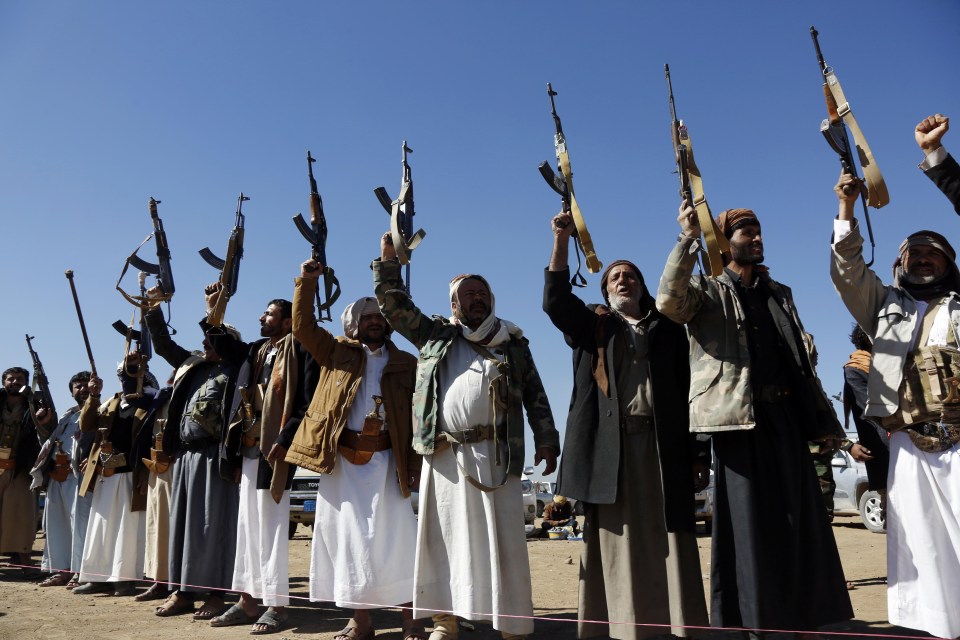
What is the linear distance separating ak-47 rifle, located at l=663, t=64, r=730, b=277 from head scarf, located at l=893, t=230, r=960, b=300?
941 millimetres

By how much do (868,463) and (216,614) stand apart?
4.65 metres

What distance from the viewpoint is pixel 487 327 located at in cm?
491

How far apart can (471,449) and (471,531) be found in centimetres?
47

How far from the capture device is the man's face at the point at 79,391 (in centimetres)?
905

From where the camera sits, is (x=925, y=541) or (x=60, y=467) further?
(x=60, y=467)

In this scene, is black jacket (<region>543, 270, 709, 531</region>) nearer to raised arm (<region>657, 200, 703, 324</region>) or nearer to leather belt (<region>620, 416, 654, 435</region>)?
leather belt (<region>620, 416, 654, 435</region>)

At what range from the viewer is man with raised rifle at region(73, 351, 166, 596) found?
7344 millimetres

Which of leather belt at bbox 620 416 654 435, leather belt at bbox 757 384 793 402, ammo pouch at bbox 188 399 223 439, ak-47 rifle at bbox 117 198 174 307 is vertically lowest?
leather belt at bbox 620 416 654 435

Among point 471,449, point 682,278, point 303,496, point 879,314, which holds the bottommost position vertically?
point 303,496

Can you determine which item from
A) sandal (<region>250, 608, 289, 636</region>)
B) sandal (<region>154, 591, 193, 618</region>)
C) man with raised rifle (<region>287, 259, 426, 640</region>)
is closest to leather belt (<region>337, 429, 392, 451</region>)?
man with raised rifle (<region>287, 259, 426, 640</region>)

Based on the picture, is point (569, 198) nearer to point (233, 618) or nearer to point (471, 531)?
point (471, 531)

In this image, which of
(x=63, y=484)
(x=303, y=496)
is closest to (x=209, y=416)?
(x=63, y=484)

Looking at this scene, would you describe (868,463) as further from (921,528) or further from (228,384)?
(228,384)

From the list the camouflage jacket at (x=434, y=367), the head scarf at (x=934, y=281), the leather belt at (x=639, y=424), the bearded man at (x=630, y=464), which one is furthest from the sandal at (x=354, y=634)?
the head scarf at (x=934, y=281)
